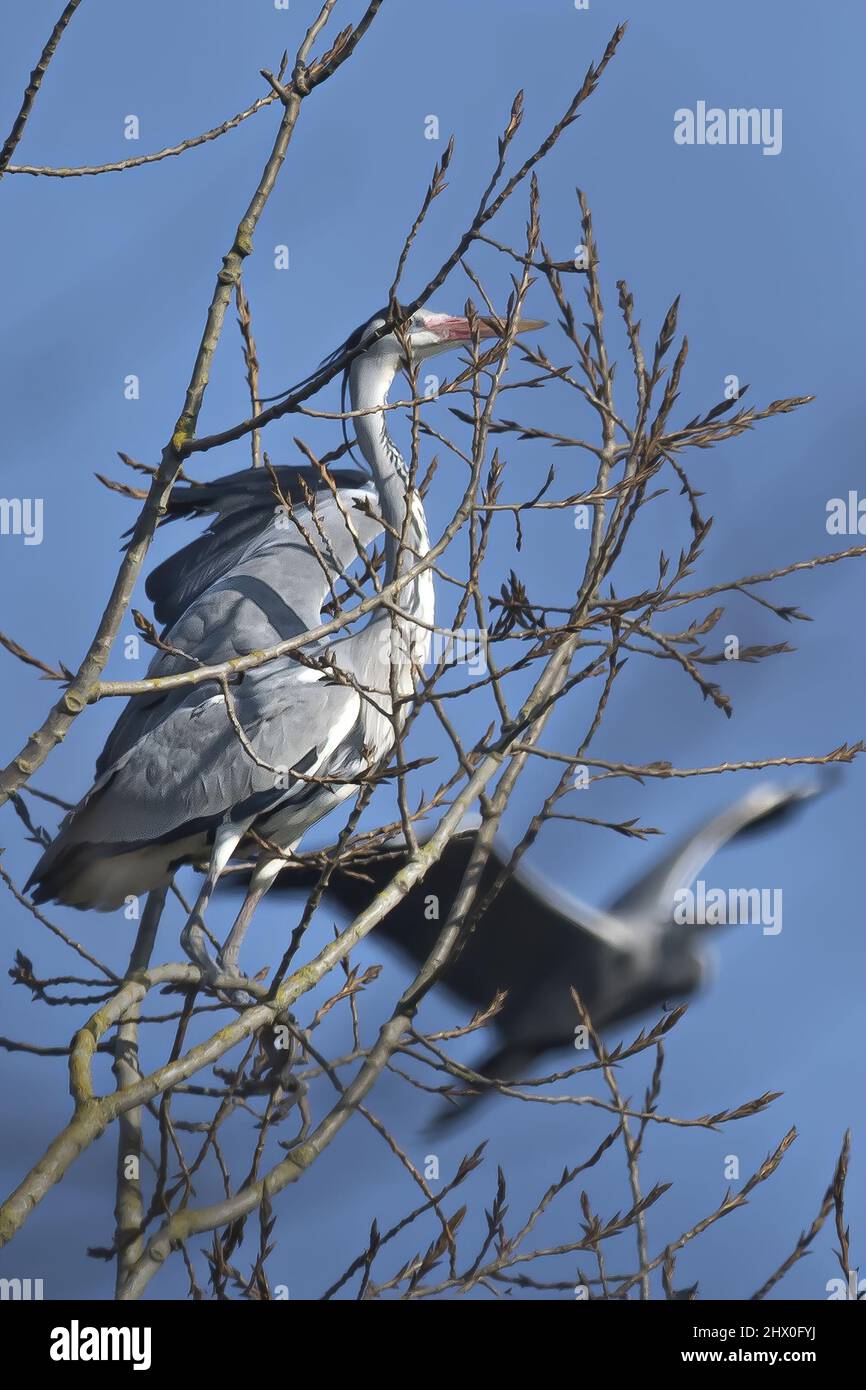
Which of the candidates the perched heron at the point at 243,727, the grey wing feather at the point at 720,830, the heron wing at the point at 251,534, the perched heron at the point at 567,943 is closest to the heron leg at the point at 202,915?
the perched heron at the point at 243,727

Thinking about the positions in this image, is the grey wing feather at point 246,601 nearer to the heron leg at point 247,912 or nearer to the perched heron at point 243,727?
the perched heron at point 243,727

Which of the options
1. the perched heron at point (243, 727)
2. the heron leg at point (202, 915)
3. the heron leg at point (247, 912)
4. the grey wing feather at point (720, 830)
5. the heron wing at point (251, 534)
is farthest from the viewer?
the grey wing feather at point (720, 830)

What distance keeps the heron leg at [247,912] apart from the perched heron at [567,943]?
5.65 feet

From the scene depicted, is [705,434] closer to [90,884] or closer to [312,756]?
[312,756]

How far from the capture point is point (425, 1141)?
18.2ft

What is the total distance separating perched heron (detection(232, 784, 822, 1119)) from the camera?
624 centimetres

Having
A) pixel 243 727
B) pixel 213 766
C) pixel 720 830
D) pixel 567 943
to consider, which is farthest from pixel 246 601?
pixel 567 943

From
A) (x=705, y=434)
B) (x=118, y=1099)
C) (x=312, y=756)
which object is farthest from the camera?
(x=312, y=756)

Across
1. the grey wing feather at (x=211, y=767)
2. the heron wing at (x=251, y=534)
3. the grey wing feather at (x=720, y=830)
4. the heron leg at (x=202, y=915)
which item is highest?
the heron wing at (x=251, y=534)

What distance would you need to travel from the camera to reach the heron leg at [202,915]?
3.73m

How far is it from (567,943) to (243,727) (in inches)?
108

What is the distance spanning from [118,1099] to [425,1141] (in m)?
3.12

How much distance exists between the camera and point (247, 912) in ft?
13.9
